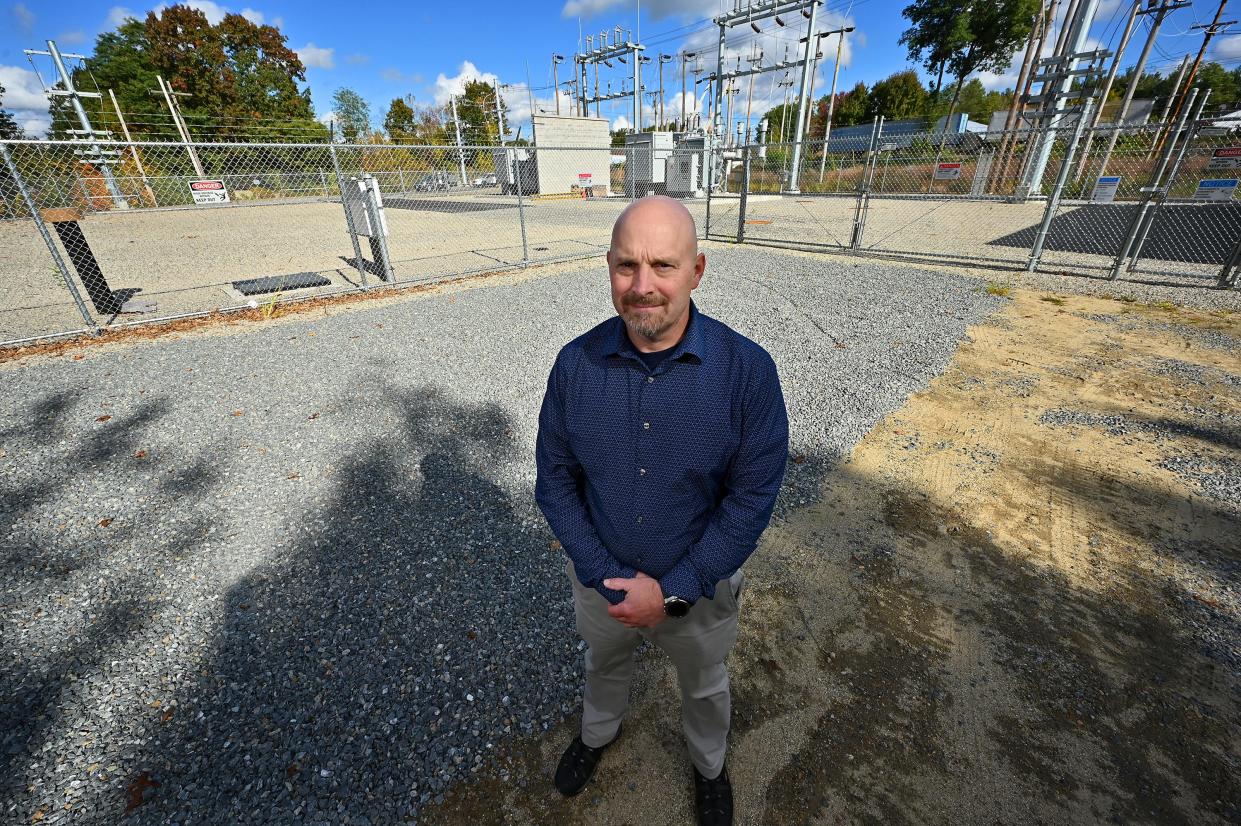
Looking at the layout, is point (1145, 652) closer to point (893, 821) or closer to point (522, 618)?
point (893, 821)

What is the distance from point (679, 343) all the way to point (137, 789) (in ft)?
8.59

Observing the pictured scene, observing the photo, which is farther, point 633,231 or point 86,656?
point 86,656

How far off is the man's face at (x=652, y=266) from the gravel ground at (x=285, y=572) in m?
1.80

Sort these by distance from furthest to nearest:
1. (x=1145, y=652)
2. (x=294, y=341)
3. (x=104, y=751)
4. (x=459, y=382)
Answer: (x=294, y=341) → (x=459, y=382) → (x=1145, y=652) → (x=104, y=751)

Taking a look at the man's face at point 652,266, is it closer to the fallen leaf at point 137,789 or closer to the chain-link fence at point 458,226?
the fallen leaf at point 137,789

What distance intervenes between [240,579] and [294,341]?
4.67 metres

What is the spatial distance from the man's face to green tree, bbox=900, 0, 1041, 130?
45551mm

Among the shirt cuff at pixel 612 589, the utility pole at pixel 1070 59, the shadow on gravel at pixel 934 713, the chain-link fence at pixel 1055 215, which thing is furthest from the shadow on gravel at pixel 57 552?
the utility pole at pixel 1070 59

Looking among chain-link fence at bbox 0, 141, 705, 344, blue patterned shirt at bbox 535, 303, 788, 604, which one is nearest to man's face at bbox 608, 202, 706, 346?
blue patterned shirt at bbox 535, 303, 788, 604

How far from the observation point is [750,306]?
7.79 m

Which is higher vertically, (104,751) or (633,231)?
(633,231)

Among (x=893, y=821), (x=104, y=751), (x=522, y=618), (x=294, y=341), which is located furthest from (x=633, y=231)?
(x=294, y=341)

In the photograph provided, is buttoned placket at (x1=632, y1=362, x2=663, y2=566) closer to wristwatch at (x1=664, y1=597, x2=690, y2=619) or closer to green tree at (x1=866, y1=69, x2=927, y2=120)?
wristwatch at (x1=664, y1=597, x2=690, y2=619)

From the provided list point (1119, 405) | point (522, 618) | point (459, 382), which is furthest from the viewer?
point (459, 382)
